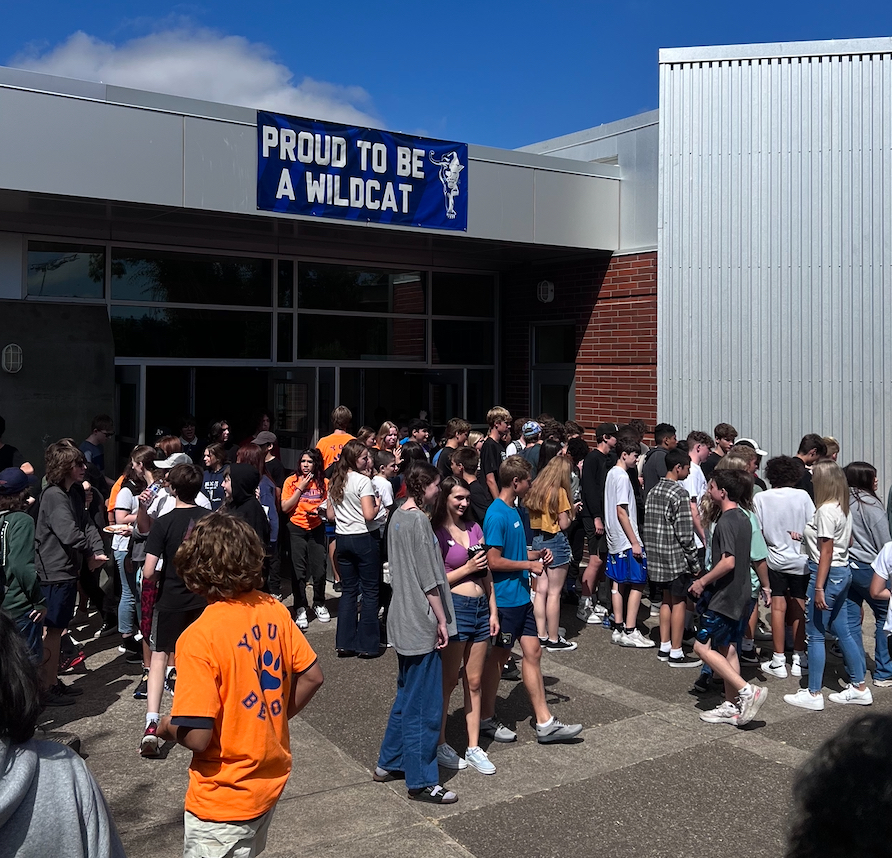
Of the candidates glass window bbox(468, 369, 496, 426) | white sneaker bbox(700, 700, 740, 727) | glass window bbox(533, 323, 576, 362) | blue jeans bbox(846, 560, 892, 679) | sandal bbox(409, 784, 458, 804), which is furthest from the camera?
glass window bbox(468, 369, 496, 426)

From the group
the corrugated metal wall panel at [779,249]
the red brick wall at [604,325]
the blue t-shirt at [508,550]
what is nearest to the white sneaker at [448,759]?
the blue t-shirt at [508,550]

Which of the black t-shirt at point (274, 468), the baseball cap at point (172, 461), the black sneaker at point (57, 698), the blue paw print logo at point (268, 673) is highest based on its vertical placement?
the baseball cap at point (172, 461)

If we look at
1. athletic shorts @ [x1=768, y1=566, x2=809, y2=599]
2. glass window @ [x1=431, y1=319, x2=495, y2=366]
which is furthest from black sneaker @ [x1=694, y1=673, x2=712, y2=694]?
glass window @ [x1=431, y1=319, x2=495, y2=366]

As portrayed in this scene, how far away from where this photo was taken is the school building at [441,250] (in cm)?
1051

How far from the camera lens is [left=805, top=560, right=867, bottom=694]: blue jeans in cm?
703

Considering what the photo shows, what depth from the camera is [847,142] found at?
11711mm

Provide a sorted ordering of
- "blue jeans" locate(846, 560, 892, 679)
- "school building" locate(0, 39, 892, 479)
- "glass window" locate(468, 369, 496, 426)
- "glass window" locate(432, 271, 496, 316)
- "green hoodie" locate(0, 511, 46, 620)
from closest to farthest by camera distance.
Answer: "green hoodie" locate(0, 511, 46, 620)
"blue jeans" locate(846, 560, 892, 679)
"school building" locate(0, 39, 892, 479)
"glass window" locate(432, 271, 496, 316)
"glass window" locate(468, 369, 496, 426)

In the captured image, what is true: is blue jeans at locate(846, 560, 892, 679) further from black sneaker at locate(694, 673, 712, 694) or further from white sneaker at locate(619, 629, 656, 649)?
white sneaker at locate(619, 629, 656, 649)

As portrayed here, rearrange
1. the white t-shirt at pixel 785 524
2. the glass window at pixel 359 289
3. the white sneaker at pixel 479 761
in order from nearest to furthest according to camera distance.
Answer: the white sneaker at pixel 479 761 → the white t-shirt at pixel 785 524 → the glass window at pixel 359 289

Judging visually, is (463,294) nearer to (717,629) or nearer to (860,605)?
(860,605)

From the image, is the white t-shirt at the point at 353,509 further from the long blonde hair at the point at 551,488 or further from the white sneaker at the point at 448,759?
the white sneaker at the point at 448,759

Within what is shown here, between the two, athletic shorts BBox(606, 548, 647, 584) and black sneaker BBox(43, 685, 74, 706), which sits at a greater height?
athletic shorts BBox(606, 548, 647, 584)

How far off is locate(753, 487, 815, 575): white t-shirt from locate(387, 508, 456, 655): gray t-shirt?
3.54 metres

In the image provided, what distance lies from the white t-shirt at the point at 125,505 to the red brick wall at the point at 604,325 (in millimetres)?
7485
